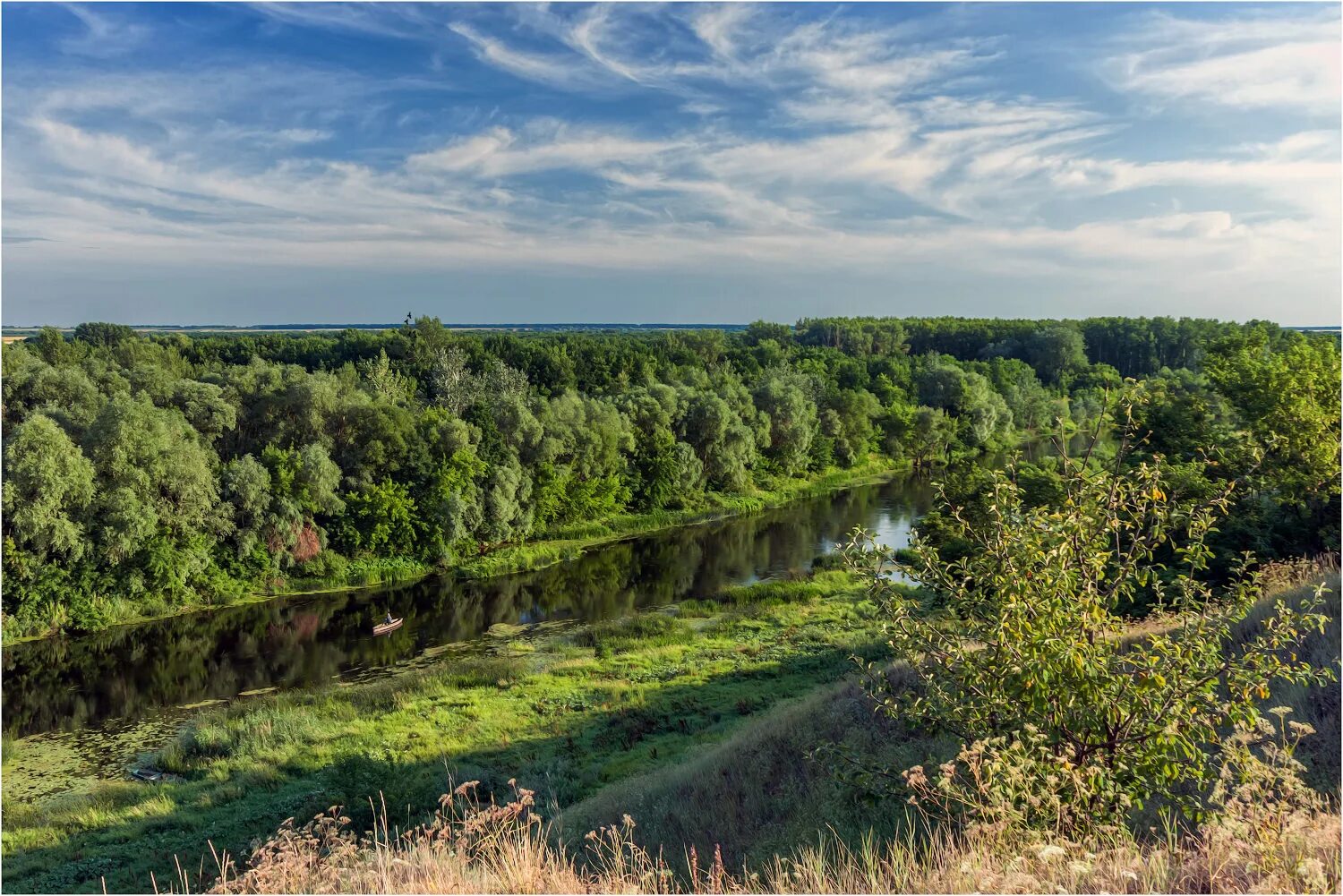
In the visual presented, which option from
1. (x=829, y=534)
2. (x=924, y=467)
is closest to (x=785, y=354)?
(x=924, y=467)

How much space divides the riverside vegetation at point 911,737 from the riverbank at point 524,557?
906 centimetres

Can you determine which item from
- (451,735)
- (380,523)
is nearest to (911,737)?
(451,735)

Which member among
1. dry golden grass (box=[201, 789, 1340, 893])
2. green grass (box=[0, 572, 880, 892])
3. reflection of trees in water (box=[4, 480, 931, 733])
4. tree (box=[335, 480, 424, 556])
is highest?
dry golden grass (box=[201, 789, 1340, 893])

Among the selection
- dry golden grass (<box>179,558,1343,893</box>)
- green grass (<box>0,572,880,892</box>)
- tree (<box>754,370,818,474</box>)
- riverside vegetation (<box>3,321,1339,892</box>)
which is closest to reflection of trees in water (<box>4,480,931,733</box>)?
green grass (<box>0,572,880,892</box>)

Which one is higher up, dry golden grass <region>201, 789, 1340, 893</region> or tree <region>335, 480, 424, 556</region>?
dry golden grass <region>201, 789, 1340, 893</region>

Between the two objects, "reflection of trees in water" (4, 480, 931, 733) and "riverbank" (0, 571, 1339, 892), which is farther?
"reflection of trees in water" (4, 480, 931, 733)

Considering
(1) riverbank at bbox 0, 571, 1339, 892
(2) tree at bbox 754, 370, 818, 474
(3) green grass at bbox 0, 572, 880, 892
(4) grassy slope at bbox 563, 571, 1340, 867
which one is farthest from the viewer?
(2) tree at bbox 754, 370, 818, 474

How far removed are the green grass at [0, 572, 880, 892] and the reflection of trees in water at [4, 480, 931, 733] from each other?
7.92ft

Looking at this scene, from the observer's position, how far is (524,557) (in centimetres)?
3353

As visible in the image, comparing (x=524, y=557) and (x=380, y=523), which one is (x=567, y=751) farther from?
(x=380, y=523)

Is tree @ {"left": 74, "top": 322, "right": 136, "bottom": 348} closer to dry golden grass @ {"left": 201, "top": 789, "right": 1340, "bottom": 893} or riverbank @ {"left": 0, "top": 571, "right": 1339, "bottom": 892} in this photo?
riverbank @ {"left": 0, "top": 571, "right": 1339, "bottom": 892}

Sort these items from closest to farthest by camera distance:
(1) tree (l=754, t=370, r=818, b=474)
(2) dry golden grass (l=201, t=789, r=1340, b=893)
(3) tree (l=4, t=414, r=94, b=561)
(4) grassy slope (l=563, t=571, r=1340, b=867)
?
1. (2) dry golden grass (l=201, t=789, r=1340, b=893)
2. (4) grassy slope (l=563, t=571, r=1340, b=867)
3. (3) tree (l=4, t=414, r=94, b=561)
4. (1) tree (l=754, t=370, r=818, b=474)

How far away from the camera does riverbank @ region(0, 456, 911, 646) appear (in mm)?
26438

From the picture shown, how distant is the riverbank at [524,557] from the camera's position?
2644 centimetres
